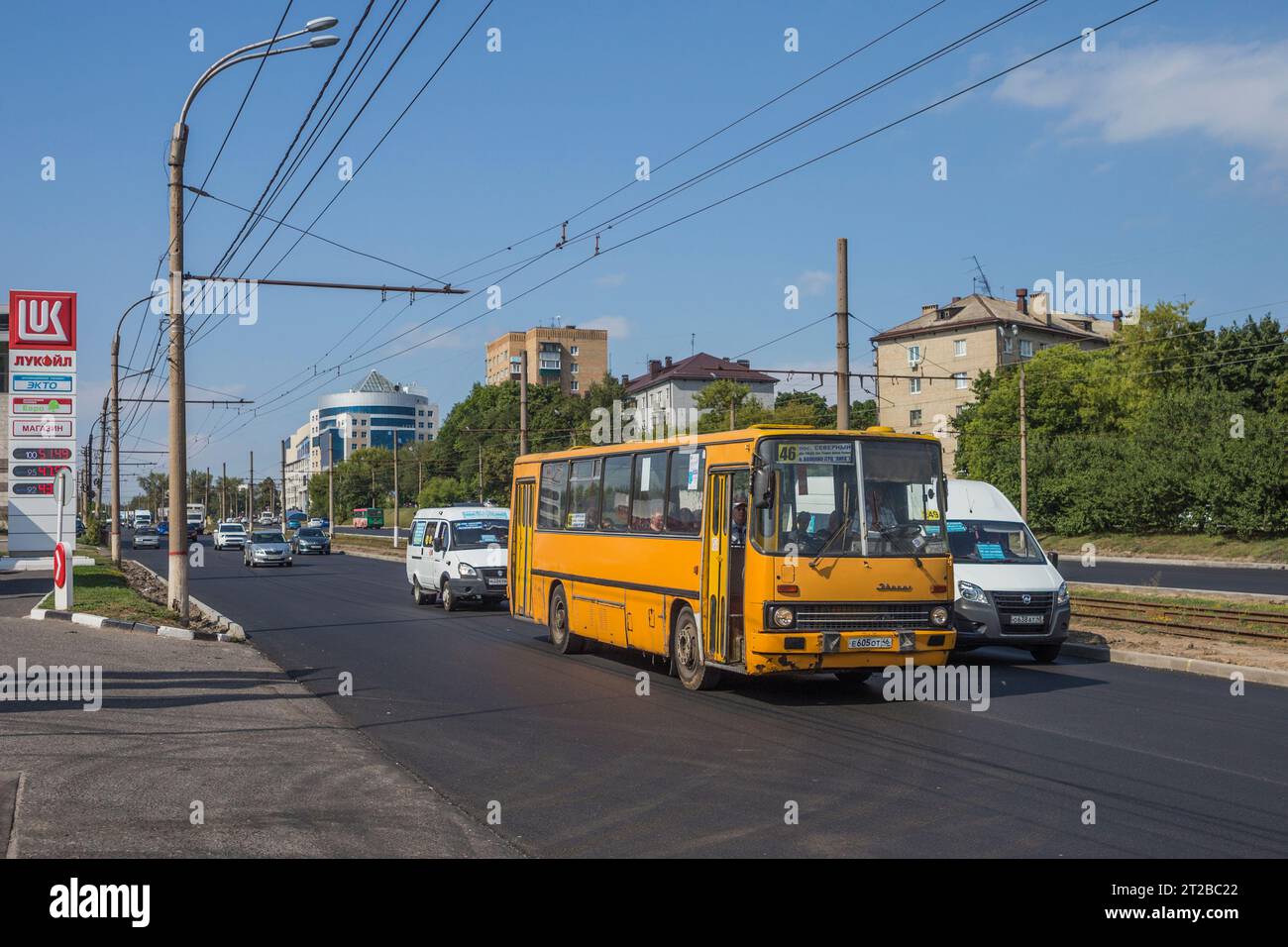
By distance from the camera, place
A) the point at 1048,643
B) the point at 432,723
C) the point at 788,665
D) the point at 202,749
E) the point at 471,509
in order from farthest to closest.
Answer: the point at 471,509
the point at 1048,643
the point at 788,665
the point at 432,723
the point at 202,749

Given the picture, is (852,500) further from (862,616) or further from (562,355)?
(562,355)

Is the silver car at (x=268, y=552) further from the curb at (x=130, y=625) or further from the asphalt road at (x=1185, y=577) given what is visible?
the asphalt road at (x=1185, y=577)

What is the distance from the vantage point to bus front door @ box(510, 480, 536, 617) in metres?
20.0

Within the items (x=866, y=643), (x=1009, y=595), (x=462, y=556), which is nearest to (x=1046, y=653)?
(x=1009, y=595)

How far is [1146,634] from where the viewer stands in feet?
62.6

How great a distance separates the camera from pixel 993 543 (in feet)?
57.0

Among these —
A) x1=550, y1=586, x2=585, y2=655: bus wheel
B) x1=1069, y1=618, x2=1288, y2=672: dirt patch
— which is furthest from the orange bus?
x1=1069, y1=618, x2=1288, y2=672: dirt patch

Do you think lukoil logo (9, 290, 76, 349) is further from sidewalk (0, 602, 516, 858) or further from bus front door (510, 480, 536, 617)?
sidewalk (0, 602, 516, 858)

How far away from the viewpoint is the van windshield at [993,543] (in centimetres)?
1702

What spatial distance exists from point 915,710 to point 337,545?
226 feet

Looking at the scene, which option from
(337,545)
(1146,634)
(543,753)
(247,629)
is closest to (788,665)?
(543,753)

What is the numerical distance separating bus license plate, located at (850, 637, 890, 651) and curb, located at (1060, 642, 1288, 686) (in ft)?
15.8

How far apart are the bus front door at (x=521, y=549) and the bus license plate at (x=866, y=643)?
26.9ft

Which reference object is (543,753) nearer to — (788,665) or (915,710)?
(788,665)
